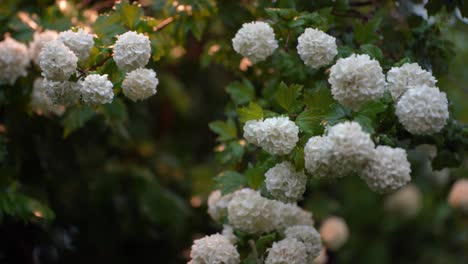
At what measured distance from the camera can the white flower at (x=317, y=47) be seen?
1375mm

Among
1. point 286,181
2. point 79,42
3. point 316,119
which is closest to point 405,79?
point 316,119

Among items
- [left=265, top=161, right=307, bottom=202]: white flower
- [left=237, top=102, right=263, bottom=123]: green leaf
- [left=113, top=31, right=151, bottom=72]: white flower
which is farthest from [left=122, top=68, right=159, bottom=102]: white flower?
[left=265, top=161, right=307, bottom=202]: white flower

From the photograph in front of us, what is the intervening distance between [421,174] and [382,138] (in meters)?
2.31

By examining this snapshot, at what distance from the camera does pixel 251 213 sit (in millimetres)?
1479

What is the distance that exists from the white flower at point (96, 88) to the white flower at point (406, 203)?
2.28m

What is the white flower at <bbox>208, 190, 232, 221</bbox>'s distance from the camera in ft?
5.53

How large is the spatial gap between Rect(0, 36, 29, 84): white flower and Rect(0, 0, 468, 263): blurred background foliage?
0.25 feet

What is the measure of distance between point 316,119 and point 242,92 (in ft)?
1.86

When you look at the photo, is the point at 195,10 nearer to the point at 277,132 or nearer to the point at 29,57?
the point at 29,57

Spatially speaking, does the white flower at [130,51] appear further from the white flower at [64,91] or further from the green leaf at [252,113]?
the green leaf at [252,113]

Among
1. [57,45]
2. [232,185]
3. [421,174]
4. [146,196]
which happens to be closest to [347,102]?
[232,185]

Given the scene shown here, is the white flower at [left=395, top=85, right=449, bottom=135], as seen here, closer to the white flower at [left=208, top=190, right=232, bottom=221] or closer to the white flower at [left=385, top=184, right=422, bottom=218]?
the white flower at [left=208, top=190, right=232, bottom=221]

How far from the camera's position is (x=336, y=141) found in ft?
3.82

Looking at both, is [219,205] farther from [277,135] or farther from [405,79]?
[405,79]
